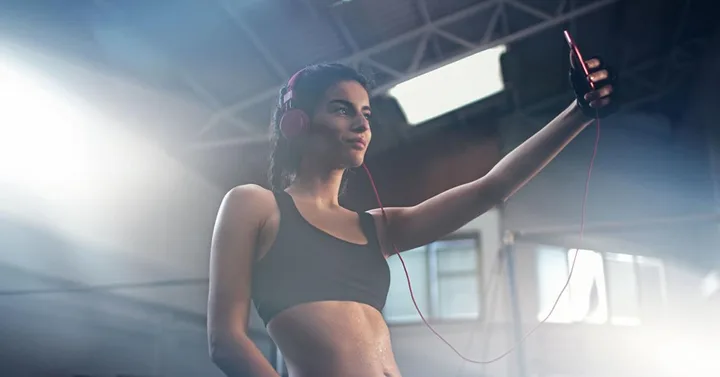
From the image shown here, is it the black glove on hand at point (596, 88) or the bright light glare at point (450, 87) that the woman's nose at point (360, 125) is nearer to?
the black glove on hand at point (596, 88)

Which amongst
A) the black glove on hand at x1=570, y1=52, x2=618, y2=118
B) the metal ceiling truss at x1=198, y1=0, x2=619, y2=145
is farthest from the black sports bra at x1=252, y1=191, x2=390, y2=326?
the metal ceiling truss at x1=198, y1=0, x2=619, y2=145

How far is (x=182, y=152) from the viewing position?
1.63 metres

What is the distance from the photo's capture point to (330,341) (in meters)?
0.77

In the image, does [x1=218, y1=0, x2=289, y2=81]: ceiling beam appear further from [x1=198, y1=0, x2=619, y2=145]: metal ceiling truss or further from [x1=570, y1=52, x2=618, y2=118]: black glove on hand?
[x1=570, y1=52, x2=618, y2=118]: black glove on hand

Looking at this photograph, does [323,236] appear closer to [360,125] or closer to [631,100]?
[360,125]

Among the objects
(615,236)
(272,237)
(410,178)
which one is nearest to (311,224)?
(272,237)

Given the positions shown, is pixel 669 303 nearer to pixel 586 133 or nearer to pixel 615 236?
pixel 615 236

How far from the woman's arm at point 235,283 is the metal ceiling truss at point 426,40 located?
0.82m

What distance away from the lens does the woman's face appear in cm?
94

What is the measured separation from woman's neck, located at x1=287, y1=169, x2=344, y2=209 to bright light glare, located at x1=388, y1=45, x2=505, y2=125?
2.54 feet

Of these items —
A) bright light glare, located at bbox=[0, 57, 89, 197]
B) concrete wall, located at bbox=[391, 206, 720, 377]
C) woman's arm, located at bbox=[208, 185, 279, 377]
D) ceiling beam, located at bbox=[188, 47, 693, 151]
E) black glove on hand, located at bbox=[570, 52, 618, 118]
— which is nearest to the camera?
woman's arm, located at bbox=[208, 185, 279, 377]

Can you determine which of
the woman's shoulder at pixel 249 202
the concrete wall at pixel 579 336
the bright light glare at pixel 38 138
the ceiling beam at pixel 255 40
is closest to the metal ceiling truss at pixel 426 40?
the ceiling beam at pixel 255 40

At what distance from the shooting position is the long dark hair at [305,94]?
945mm

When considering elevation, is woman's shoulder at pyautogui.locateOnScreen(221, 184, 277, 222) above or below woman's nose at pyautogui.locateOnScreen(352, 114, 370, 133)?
below
